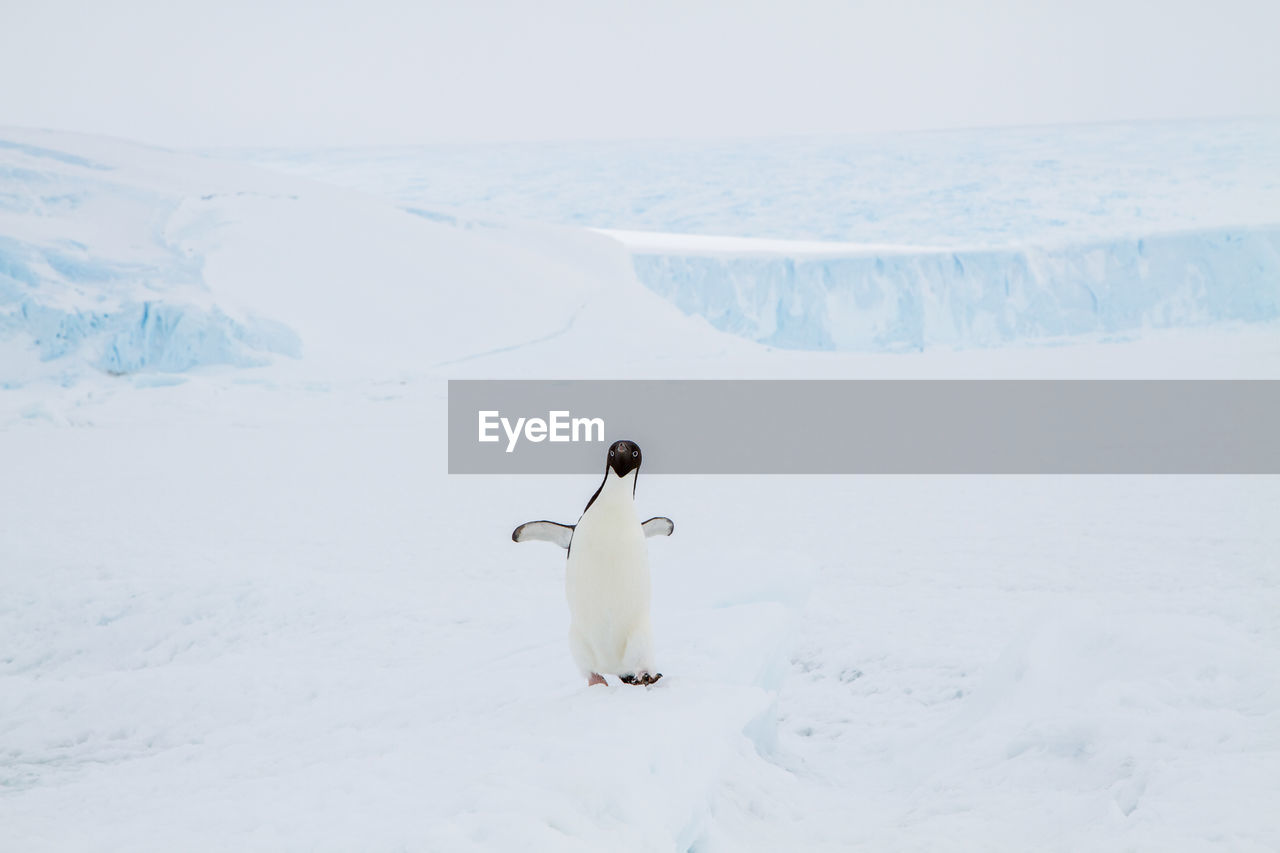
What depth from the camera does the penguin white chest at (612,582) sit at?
223cm

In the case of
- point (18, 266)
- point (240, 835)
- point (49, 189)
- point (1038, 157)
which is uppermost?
point (1038, 157)

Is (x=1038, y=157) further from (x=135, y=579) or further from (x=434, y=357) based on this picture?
(x=135, y=579)

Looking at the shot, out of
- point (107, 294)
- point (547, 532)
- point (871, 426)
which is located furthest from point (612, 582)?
point (107, 294)

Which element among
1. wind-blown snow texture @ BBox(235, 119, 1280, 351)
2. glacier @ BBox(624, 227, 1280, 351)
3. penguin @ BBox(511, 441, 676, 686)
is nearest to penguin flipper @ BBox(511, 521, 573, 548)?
penguin @ BBox(511, 441, 676, 686)

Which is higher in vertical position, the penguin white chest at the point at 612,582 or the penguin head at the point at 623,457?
the penguin head at the point at 623,457

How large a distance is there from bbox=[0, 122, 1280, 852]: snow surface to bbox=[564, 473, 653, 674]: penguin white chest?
12cm

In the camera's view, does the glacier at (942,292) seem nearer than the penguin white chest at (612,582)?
No

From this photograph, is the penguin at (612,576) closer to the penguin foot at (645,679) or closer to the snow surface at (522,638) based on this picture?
the penguin foot at (645,679)

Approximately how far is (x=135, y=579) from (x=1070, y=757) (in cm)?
400

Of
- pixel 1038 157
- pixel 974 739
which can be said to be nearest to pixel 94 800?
pixel 974 739

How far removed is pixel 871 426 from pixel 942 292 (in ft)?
33.3

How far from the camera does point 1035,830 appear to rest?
236cm

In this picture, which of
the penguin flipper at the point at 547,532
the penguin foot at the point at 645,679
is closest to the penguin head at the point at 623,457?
the penguin flipper at the point at 547,532

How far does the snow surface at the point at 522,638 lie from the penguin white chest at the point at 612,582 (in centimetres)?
12
